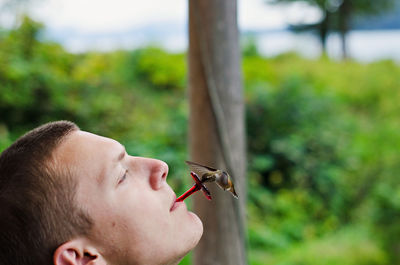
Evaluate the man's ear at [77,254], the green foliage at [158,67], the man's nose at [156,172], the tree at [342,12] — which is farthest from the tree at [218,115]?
the tree at [342,12]

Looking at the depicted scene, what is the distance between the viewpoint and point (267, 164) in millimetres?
5410

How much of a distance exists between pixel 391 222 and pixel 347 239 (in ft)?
2.27

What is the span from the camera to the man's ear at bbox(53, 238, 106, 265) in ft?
2.94

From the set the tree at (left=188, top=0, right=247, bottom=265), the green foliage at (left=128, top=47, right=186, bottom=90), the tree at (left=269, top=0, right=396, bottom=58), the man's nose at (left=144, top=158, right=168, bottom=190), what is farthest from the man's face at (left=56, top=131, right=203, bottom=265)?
the tree at (left=269, top=0, right=396, bottom=58)

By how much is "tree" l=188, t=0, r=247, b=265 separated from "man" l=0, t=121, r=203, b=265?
0.95 m

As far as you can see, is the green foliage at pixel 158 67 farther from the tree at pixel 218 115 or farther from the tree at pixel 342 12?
the tree at pixel 218 115

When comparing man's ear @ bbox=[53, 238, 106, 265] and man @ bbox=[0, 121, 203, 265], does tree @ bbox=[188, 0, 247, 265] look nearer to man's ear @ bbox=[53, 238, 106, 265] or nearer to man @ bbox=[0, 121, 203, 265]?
man @ bbox=[0, 121, 203, 265]

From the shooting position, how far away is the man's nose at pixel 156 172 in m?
1.03

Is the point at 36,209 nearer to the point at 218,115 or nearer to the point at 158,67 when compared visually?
the point at 218,115

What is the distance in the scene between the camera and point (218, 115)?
196 cm

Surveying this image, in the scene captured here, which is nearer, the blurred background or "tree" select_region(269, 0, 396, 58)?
the blurred background

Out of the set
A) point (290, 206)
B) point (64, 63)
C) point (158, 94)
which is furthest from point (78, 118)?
point (290, 206)

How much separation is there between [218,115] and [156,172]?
0.95 meters

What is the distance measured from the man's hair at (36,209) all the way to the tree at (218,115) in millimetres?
1084
